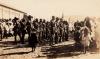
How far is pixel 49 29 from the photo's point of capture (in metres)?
2.03

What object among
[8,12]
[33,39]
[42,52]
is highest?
[8,12]

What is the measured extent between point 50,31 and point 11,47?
353 millimetres

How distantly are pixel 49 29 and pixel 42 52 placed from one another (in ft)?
0.67

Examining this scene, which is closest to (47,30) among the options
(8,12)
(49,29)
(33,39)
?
(49,29)

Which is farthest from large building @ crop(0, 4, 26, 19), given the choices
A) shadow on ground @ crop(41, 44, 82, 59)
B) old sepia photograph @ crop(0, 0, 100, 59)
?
shadow on ground @ crop(41, 44, 82, 59)

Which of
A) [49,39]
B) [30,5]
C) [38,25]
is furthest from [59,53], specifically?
[30,5]

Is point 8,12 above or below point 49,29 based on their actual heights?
above

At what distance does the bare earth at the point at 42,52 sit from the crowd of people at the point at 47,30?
42mm

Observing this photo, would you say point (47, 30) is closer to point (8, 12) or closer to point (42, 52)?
point (42, 52)

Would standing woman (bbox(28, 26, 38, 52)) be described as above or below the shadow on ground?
above

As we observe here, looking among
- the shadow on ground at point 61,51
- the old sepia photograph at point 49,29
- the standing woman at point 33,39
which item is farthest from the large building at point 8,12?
the shadow on ground at point 61,51

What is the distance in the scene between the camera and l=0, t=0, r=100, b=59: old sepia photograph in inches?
77.3

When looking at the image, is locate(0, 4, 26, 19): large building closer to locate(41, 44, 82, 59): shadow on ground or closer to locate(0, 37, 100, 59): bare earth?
locate(0, 37, 100, 59): bare earth

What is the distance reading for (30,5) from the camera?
2.02 m
